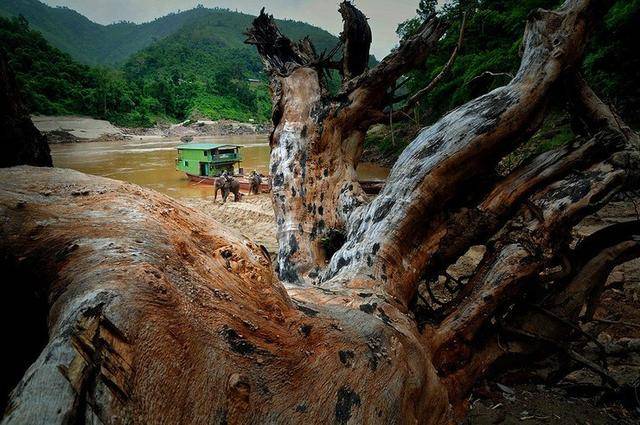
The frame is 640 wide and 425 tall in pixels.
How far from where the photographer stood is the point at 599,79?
8617 millimetres

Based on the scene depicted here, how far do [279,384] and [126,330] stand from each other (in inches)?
21.5

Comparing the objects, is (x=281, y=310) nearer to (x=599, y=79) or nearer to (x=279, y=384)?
(x=279, y=384)

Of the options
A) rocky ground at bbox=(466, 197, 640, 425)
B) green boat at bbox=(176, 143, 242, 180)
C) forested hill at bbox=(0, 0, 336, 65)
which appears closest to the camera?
rocky ground at bbox=(466, 197, 640, 425)

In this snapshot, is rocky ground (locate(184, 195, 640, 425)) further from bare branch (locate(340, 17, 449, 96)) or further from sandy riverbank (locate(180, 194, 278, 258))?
sandy riverbank (locate(180, 194, 278, 258))

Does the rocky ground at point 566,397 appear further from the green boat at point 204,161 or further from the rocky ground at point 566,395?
the green boat at point 204,161

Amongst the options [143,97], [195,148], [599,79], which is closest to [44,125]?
[143,97]

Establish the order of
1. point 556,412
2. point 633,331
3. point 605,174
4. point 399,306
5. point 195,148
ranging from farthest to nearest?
point 195,148 → point 633,331 → point 556,412 → point 605,174 → point 399,306

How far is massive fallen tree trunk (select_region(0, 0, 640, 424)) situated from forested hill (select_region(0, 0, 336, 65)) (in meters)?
123

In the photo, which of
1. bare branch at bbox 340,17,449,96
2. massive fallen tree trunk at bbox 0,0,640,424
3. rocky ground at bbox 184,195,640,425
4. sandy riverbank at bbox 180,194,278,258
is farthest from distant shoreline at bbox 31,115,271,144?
rocky ground at bbox 184,195,640,425

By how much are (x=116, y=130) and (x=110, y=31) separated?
162784 millimetres

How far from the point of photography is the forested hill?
127 m

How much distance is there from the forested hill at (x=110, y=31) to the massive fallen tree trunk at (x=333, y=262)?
12303 cm

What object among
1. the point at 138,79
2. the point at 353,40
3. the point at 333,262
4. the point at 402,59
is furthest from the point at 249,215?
the point at 138,79

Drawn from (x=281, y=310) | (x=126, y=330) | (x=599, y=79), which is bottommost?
(x=281, y=310)
